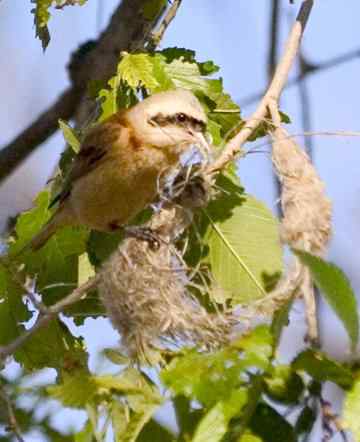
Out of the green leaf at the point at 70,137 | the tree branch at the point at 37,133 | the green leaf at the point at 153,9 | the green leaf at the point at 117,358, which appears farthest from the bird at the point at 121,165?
the green leaf at the point at 117,358

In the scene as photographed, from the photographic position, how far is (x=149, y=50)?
165 inches

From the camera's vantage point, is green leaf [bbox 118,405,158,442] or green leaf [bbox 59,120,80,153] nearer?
green leaf [bbox 118,405,158,442]

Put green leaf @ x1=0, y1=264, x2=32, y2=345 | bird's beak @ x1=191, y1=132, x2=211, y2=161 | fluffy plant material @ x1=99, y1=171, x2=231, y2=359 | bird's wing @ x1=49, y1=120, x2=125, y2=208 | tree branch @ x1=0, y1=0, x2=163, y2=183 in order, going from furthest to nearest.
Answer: tree branch @ x1=0, y1=0, x2=163, y2=183
bird's wing @ x1=49, y1=120, x2=125, y2=208
green leaf @ x1=0, y1=264, x2=32, y2=345
bird's beak @ x1=191, y1=132, x2=211, y2=161
fluffy plant material @ x1=99, y1=171, x2=231, y2=359

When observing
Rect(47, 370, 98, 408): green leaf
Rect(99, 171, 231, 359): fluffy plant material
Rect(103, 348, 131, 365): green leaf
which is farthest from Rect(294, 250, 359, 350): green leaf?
Rect(103, 348, 131, 365): green leaf

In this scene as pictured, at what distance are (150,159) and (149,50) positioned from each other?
0.48 m

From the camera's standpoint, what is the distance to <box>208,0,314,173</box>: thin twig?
11.4 ft

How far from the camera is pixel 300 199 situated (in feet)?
10.8

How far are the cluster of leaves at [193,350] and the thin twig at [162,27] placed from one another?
10 cm

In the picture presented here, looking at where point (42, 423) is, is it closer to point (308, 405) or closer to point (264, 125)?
point (264, 125)

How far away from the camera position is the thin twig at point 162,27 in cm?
420

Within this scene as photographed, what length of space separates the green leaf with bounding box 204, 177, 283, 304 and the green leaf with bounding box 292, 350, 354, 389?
1.01m

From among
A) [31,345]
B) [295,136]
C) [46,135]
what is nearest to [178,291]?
[295,136]

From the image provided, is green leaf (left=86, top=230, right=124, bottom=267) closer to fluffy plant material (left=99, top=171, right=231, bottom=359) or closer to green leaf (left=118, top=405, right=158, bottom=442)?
fluffy plant material (left=99, top=171, right=231, bottom=359)

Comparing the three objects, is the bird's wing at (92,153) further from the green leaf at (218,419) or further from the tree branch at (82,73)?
the green leaf at (218,419)
